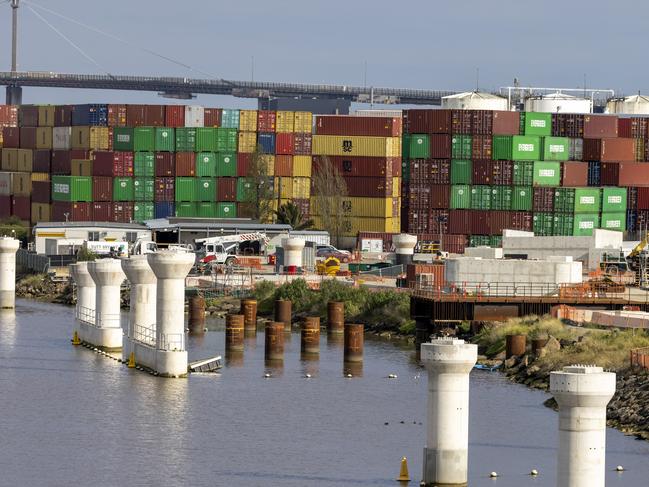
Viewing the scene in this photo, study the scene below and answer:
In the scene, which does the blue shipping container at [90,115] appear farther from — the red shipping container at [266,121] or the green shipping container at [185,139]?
the red shipping container at [266,121]

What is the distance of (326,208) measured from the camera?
4970 inches

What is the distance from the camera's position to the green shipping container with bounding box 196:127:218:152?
429 feet

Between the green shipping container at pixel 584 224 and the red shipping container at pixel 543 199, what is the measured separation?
77.5 inches

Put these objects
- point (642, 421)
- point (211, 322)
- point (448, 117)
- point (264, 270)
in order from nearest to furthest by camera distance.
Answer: point (642, 421) → point (211, 322) → point (264, 270) → point (448, 117)

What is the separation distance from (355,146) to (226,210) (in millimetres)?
10473

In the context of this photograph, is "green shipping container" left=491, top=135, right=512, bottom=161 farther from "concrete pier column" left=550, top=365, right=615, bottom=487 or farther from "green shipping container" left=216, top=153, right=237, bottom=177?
"concrete pier column" left=550, top=365, right=615, bottom=487

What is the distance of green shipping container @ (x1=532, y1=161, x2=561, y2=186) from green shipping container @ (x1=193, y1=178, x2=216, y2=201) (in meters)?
23.5

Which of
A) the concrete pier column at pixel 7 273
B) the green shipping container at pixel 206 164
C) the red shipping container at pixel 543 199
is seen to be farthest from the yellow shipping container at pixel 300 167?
the concrete pier column at pixel 7 273

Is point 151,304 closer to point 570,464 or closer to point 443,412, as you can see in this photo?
point 443,412

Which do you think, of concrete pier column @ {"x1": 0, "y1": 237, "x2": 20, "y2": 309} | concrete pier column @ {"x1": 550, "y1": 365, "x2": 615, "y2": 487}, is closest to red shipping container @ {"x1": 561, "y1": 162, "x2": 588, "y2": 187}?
concrete pier column @ {"x1": 0, "y1": 237, "x2": 20, "y2": 309}

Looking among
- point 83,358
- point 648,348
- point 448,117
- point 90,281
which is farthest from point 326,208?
point 648,348

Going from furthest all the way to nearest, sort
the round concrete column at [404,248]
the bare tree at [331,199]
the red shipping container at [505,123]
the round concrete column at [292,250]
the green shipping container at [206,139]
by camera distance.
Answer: the green shipping container at [206,139]
the bare tree at [331,199]
the red shipping container at [505,123]
the round concrete column at [404,248]
the round concrete column at [292,250]

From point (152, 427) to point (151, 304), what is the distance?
1408 cm

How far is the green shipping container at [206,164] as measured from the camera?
428ft
